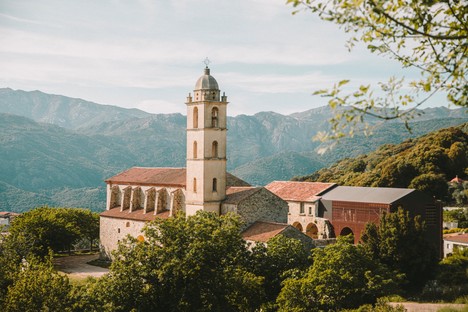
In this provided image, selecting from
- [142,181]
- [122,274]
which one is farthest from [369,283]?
[142,181]

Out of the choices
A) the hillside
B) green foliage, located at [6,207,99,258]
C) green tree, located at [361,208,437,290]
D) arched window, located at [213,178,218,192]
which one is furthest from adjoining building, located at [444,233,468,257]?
green foliage, located at [6,207,99,258]

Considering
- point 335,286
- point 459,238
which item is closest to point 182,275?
point 335,286

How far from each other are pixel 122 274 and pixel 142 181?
23878 millimetres

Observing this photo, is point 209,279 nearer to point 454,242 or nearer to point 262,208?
point 262,208

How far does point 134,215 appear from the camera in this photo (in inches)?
1724

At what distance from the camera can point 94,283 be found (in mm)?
22625

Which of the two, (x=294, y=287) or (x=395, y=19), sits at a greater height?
(x=395, y=19)

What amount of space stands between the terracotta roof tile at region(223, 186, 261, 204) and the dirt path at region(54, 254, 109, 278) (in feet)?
36.9

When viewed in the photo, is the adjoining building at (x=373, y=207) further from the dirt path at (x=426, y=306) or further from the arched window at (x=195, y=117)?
the arched window at (x=195, y=117)

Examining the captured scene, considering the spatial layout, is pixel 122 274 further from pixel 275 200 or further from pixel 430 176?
pixel 430 176

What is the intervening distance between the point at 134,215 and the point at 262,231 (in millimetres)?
14421

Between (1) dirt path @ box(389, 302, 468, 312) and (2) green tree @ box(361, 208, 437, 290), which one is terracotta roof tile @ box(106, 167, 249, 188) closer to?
(2) green tree @ box(361, 208, 437, 290)

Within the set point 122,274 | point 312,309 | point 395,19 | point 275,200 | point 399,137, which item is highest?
point 399,137

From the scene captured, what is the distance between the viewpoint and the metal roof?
4134cm
